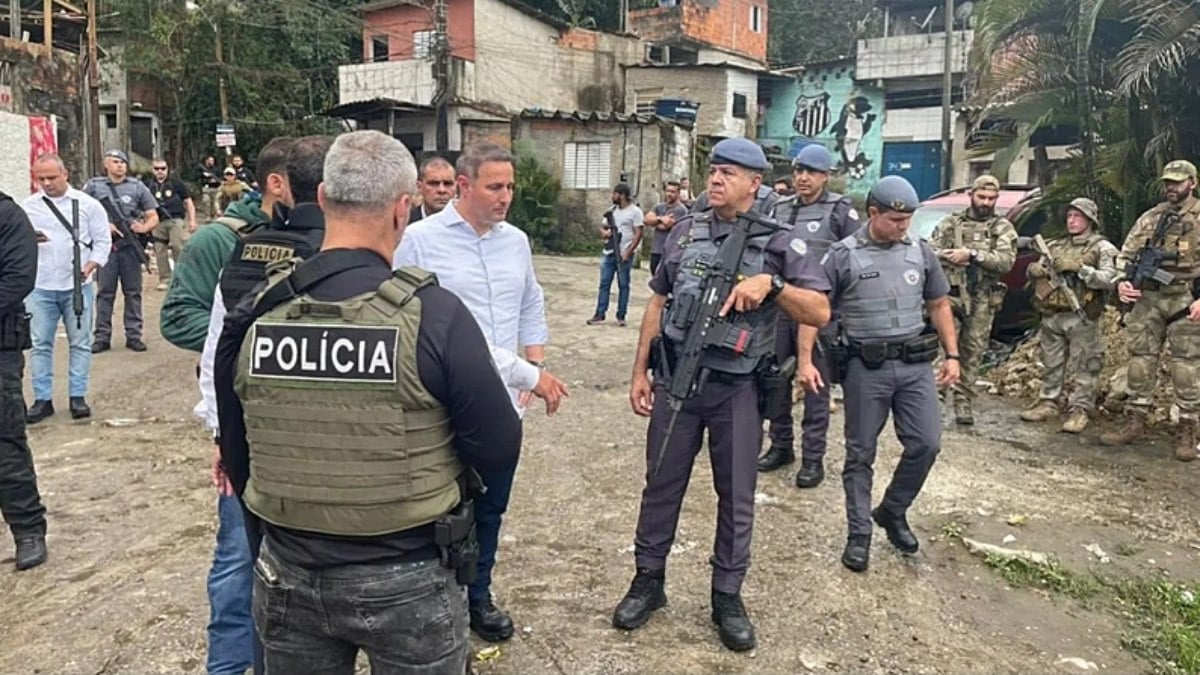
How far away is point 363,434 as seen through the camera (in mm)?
1793

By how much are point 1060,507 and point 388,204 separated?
4.57 metres

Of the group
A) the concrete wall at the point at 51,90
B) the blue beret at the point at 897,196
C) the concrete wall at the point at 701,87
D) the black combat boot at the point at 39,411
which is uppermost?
the concrete wall at the point at 701,87

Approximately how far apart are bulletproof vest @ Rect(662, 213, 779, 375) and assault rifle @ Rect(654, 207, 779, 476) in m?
0.02

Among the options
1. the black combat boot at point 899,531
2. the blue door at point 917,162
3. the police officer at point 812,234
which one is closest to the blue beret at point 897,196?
the police officer at point 812,234

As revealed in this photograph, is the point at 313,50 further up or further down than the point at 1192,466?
further up

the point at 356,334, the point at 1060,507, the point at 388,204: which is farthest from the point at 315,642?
the point at 1060,507

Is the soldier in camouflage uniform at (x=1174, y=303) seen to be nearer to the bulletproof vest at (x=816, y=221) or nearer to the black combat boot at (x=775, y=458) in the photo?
the bulletproof vest at (x=816, y=221)

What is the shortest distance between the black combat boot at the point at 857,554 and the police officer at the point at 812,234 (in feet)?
3.36

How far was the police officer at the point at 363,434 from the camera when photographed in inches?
70.2

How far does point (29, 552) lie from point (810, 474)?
403 centimetres

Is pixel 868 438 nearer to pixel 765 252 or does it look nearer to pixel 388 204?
pixel 765 252

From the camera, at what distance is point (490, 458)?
1.96 metres

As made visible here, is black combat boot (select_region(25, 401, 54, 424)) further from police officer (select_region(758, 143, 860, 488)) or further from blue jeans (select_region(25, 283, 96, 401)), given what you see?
police officer (select_region(758, 143, 860, 488))

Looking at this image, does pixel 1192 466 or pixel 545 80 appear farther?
pixel 545 80
